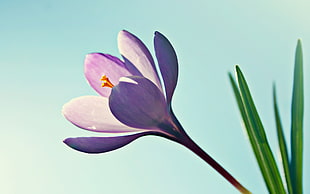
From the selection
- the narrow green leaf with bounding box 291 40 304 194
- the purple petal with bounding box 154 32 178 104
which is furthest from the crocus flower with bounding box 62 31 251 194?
the narrow green leaf with bounding box 291 40 304 194

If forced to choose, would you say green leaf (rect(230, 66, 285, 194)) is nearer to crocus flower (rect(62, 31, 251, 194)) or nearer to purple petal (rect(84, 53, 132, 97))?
crocus flower (rect(62, 31, 251, 194))

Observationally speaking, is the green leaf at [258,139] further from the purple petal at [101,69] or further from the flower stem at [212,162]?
the purple petal at [101,69]

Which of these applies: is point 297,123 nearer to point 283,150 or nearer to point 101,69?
point 283,150

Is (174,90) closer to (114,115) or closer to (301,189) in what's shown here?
(114,115)

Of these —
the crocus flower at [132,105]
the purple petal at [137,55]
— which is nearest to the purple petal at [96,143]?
the crocus flower at [132,105]

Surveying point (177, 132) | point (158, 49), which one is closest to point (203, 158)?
point (177, 132)

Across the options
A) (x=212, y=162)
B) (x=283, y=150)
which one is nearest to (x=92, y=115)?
(x=212, y=162)
